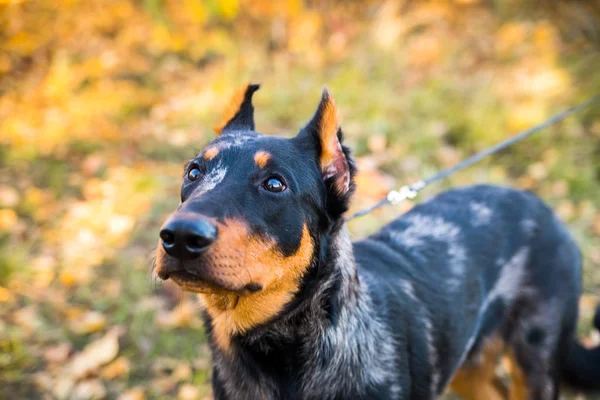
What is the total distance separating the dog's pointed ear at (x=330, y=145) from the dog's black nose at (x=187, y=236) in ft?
2.65

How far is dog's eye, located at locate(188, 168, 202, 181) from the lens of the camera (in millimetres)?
2462

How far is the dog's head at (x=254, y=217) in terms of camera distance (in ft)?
6.40

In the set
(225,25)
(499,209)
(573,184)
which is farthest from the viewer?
(225,25)

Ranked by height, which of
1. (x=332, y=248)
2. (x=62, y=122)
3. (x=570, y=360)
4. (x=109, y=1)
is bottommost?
(x=570, y=360)

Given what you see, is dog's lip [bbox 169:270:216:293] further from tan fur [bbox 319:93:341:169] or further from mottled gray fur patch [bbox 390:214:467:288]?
mottled gray fur patch [bbox 390:214:467:288]

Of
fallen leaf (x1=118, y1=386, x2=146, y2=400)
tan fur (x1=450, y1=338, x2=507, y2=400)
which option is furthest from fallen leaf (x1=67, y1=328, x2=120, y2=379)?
tan fur (x1=450, y1=338, x2=507, y2=400)

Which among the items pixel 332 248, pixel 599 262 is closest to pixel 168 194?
pixel 332 248

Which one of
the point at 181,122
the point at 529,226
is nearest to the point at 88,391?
the point at 529,226

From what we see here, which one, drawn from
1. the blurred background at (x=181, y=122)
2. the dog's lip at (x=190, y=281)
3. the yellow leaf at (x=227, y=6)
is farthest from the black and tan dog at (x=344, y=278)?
the yellow leaf at (x=227, y=6)

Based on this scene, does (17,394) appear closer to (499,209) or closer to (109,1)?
(499,209)

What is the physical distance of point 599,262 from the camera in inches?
210

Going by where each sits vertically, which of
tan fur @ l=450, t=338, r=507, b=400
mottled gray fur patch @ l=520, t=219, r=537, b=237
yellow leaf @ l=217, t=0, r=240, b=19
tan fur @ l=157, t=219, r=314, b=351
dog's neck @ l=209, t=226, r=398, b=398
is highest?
yellow leaf @ l=217, t=0, r=240, b=19

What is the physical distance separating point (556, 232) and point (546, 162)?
368cm

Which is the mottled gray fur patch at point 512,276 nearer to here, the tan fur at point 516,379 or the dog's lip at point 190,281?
the tan fur at point 516,379
